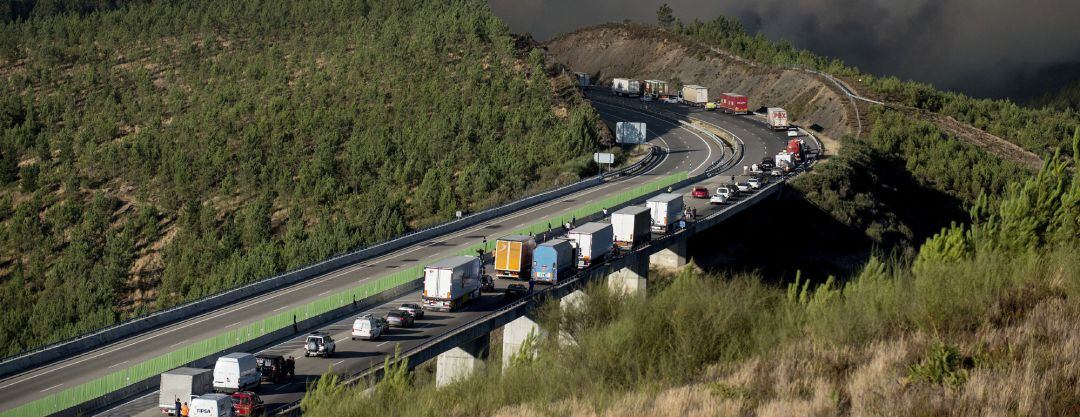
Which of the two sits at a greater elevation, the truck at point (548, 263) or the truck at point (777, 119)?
the truck at point (548, 263)

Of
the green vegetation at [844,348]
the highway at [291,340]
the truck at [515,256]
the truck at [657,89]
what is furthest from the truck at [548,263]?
the truck at [657,89]

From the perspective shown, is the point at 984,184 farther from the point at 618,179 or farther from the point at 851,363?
the point at 851,363

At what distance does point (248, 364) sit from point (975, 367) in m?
22.0

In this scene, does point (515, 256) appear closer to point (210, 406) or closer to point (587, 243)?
point (587, 243)

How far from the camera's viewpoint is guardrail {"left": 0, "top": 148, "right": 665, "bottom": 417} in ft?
105

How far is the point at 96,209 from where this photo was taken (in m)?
102

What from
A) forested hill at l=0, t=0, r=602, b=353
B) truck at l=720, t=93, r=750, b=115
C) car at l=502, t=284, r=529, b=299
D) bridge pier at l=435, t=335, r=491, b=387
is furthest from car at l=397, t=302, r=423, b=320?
truck at l=720, t=93, r=750, b=115

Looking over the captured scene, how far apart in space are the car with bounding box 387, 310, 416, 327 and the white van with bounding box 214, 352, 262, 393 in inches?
331

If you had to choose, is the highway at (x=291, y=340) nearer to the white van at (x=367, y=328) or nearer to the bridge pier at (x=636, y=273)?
the white van at (x=367, y=328)

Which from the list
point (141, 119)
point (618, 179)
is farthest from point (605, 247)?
point (141, 119)

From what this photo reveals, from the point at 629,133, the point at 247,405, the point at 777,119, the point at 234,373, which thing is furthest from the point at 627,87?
the point at 247,405

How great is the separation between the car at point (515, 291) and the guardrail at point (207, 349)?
17.7ft

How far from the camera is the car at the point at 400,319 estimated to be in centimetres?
4203

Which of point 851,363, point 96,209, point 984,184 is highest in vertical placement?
point 851,363
